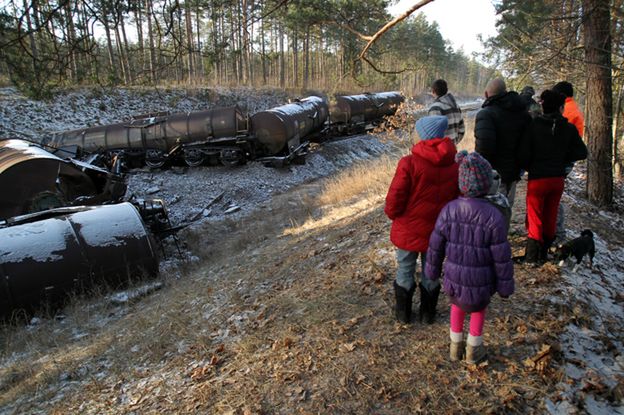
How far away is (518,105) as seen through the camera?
4.30 meters

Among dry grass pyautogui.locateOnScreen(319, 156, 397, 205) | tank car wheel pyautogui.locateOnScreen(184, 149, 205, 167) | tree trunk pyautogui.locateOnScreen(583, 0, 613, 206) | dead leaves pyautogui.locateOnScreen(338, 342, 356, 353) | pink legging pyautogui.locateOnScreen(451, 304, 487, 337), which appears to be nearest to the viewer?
pink legging pyautogui.locateOnScreen(451, 304, 487, 337)

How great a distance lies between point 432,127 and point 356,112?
1949cm

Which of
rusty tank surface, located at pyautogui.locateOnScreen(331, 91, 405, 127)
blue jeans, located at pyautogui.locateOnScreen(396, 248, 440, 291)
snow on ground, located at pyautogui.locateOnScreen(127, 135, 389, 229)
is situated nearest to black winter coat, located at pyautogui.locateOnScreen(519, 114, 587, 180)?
blue jeans, located at pyautogui.locateOnScreen(396, 248, 440, 291)

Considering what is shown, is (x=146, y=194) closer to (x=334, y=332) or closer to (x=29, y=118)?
(x=29, y=118)

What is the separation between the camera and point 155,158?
1567 centimetres

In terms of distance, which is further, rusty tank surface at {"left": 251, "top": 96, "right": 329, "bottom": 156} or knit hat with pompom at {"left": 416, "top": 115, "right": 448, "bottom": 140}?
rusty tank surface at {"left": 251, "top": 96, "right": 329, "bottom": 156}

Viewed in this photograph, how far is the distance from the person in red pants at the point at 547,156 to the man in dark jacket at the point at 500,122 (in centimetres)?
11

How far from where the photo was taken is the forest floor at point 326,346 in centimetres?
303

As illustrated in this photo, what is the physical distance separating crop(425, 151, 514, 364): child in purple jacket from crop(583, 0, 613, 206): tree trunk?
5533 millimetres

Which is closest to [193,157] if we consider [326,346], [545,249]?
[326,346]

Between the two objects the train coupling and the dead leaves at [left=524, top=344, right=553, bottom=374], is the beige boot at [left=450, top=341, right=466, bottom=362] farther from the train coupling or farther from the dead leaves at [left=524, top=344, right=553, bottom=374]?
the train coupling

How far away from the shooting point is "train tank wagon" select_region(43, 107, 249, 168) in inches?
605

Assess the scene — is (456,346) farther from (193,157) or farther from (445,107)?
(193,157)

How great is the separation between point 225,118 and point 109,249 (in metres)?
9.21
